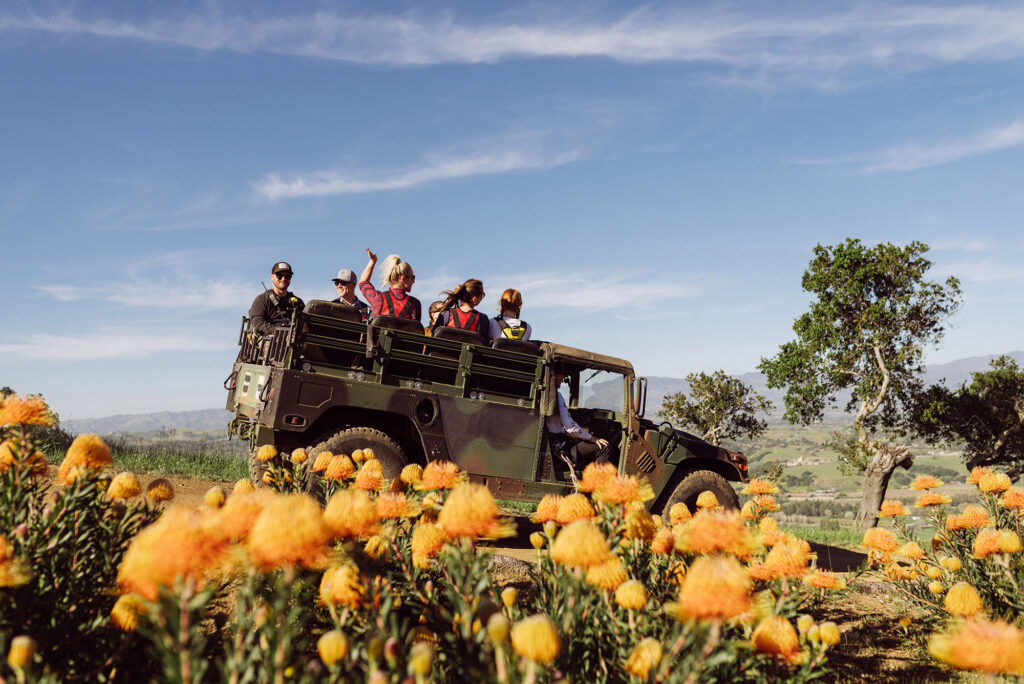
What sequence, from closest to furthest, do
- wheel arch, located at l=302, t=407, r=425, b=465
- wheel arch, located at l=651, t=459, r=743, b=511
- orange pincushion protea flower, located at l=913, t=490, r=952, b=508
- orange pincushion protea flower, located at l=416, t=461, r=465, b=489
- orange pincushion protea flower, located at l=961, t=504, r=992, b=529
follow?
orange pincushion protea flower, located at l=416, t=461, r=465, b=489 → orange pincushion protea flower, located at l=961, t=504, r=992, b=529 → orange pincushion protea flower, located at l=913, t=490, r=952, b=508 → wheel arch, located at l=302, t=407, r=425, b=465 → wheel arch, located at l=651, t=459, r=743, b=511

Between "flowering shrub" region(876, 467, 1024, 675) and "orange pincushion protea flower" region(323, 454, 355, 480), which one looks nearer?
"orange pincushion protea flower" region(323, 454, 355, 480)

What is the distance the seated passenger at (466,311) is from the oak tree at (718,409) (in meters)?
24.3

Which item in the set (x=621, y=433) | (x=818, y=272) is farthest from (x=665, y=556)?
(x=818, y=272)

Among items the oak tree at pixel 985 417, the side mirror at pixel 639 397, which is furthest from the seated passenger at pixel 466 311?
the oak tree at pixel 985 417

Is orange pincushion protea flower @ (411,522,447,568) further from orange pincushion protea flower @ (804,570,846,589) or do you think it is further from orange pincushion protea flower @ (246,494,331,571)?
orange pincushion protea flower @ (804,570,846,589)

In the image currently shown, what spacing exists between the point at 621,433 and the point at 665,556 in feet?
16.8

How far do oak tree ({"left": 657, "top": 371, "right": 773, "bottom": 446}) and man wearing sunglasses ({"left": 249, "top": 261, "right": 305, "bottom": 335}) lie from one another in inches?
982

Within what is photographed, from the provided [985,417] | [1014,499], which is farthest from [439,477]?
[985,417]

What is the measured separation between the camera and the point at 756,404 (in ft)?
98.5

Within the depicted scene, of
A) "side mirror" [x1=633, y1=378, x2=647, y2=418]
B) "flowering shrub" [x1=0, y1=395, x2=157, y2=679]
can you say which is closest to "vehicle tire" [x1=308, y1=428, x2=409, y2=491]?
"side mirror" [x1=633, y1=378, x2=647, y2=418]

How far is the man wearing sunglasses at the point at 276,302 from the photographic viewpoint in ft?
23.6

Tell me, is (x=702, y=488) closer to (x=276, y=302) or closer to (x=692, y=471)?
(x=692, y=471)

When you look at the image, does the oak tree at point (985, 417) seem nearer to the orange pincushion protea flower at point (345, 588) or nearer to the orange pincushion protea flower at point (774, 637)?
the orange pincushion protea flower at point (774, 637)

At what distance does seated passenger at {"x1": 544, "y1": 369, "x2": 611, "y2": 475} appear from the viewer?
22.9 ft
